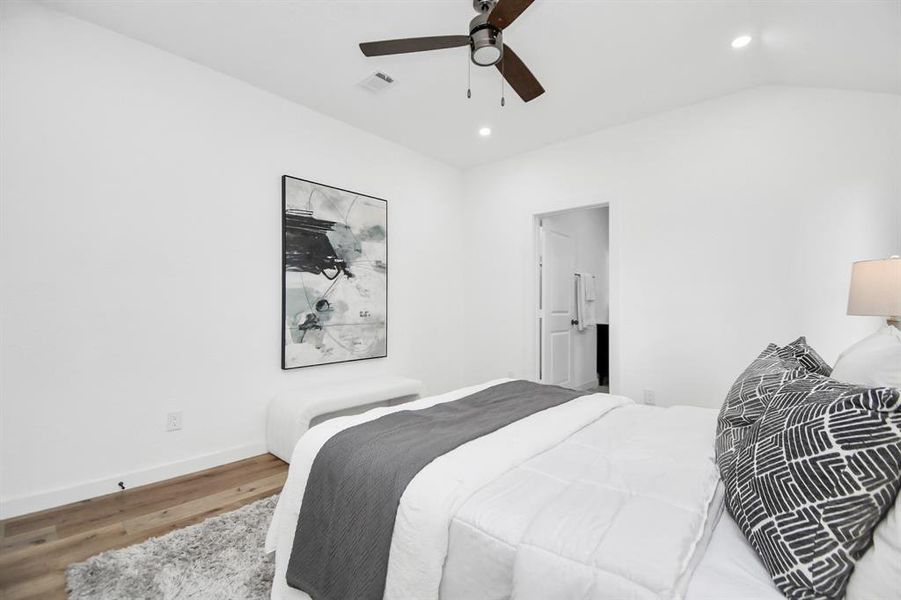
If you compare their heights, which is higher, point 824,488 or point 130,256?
point 130,256

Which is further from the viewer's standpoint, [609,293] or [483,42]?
[609,293]

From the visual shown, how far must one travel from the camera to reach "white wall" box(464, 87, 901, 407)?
2676mm

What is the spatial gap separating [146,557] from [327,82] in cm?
304

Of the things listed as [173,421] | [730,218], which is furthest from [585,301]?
[173,421]

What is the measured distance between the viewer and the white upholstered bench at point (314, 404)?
2824 millimetres

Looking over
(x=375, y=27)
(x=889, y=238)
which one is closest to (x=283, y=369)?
(x=375, y=27)

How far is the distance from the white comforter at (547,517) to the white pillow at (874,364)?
19.5 inches

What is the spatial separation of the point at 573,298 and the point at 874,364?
385 cm

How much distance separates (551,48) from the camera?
101 inches

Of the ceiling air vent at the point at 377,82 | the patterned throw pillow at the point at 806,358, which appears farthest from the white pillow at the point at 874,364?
the ceiling air vent at the point at 377,82

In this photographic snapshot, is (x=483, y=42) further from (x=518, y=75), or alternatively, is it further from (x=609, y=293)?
(x=609, y=293)

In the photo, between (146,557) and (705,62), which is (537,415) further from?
(705,62)

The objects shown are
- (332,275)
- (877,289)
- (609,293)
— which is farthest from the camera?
(609,293)

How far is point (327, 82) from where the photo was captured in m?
3.01
